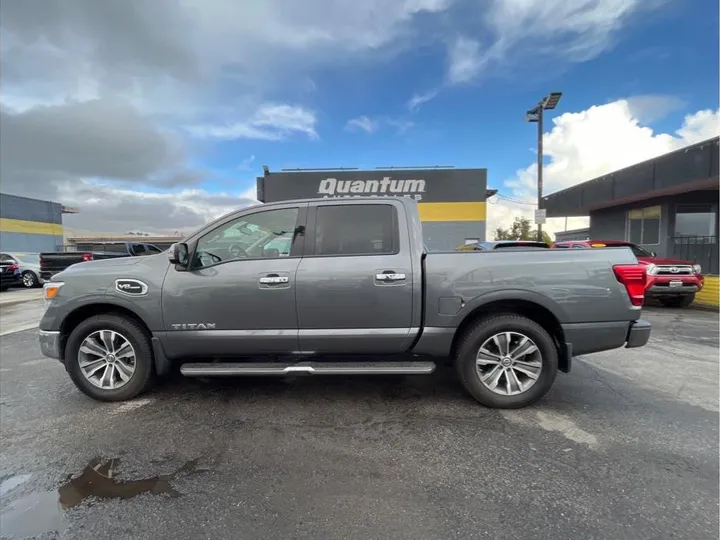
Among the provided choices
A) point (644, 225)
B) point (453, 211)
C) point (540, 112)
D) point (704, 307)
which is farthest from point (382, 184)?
point (704, 307)

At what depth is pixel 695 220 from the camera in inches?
572

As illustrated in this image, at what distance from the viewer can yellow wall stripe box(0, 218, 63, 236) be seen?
31000 millimetres

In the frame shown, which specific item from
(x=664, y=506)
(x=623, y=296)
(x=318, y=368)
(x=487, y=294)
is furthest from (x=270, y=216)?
(x=664, y=506)

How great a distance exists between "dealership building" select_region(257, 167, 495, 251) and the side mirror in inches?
752

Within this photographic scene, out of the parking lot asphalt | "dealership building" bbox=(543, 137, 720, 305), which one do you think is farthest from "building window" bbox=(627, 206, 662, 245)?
the parking lot asphalt

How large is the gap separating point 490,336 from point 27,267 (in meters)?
20.0

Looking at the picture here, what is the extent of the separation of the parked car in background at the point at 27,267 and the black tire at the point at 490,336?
753 inches

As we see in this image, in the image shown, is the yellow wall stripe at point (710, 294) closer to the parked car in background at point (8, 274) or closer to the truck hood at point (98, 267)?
the truck hood at point (98, 267)

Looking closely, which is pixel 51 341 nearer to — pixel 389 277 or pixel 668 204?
pixel 389 277

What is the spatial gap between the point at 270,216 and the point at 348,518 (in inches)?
105

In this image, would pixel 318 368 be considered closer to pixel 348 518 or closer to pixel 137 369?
pixel 348 518

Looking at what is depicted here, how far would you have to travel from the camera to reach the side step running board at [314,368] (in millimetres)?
3443

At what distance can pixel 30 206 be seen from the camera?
1316 inches

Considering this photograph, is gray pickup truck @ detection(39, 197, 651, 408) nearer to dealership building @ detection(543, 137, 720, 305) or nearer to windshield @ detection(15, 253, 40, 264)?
dealership building @ detection(543, 137, 720, 305)
